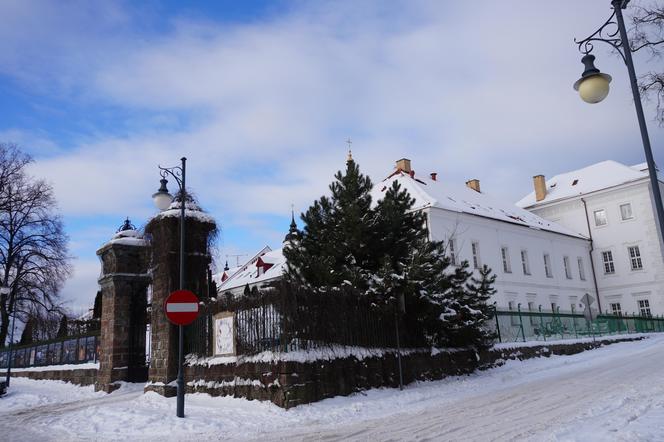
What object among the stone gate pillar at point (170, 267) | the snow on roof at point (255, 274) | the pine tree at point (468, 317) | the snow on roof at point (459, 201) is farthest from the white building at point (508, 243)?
the stone gate pillar at point (170, 267)

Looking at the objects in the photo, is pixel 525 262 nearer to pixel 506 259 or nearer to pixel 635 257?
pixel 506 259

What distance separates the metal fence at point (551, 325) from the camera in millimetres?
24172

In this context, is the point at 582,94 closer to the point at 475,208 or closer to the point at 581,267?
the point at 475,208

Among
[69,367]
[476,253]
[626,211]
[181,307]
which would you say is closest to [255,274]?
[476,253]

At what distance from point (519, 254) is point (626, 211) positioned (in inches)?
578

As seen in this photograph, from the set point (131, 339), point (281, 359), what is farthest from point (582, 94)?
point (131, 339)

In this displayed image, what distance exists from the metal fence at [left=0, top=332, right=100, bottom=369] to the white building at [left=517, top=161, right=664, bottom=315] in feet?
140

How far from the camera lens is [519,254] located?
4044 cm

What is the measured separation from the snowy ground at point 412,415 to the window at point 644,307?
33729mm

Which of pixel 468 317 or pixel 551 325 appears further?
pixel 551 325

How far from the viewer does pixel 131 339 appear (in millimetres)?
18266

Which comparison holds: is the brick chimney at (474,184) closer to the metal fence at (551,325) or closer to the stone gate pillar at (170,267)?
the metal fence at (551,325)

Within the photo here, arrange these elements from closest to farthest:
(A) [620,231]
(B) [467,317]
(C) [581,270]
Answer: (B) [467,317] < (C) [581,270] < (A) [620,231]

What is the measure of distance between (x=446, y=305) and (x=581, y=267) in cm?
3627
